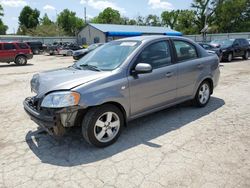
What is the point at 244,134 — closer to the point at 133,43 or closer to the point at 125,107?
the point at 125,107

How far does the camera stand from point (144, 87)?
4.20 metres

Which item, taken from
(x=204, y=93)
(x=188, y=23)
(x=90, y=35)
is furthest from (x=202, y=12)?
(x=204, y=93)

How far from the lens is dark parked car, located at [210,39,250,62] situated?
15.9 metres

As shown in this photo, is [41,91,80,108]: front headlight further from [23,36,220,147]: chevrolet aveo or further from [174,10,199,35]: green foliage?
[174,10,199,35]: green foliage

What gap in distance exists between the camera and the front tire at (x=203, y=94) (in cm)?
555

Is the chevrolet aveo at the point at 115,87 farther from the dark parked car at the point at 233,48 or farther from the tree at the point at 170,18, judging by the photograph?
the tree at the point at 170,18

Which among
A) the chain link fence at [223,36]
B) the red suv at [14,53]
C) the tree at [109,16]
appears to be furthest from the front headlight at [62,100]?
the tree at [109,16]

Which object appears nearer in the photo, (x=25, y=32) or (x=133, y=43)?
(x=133, y=43)

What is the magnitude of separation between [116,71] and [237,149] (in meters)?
2.22

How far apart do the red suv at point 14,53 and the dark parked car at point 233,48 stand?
44.9ft

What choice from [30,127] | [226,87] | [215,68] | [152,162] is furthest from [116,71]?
[226,87]

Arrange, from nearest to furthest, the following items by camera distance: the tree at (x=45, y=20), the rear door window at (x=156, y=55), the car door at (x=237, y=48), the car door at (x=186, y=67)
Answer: the rear door window at (x=156, y=55) < the car door at (x=186, y=67) < the car door at (x=237, y=48) < the tree at (x=45, y=20)

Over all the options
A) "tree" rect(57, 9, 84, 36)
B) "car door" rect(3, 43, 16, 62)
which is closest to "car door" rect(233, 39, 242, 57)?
"car door" rect(3, 43, 16, 62)

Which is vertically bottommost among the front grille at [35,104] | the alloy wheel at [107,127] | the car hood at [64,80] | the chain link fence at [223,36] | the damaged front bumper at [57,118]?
the alloy wheel at [107,127]
